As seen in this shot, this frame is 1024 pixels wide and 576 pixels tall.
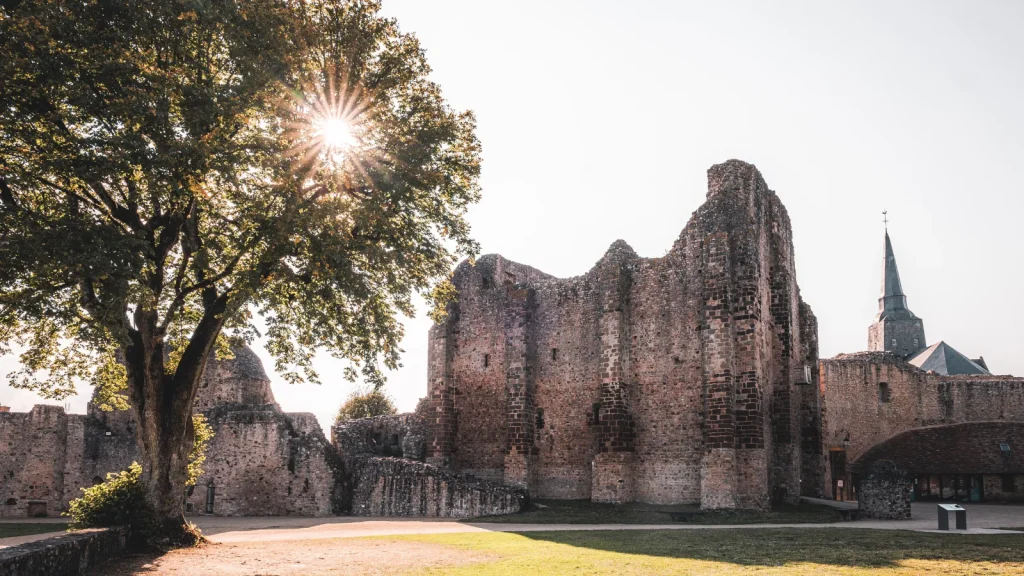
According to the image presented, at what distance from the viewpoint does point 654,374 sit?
23469 millimetres

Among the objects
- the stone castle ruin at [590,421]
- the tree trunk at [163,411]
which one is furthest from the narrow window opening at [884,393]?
the tree trunk at [163,411]

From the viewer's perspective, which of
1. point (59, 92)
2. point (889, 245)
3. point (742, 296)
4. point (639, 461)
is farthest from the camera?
point (889, 245)

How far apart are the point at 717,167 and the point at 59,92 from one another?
17.9 metres

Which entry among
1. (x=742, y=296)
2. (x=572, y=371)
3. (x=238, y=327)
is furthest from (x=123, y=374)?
(x=742, y=296)

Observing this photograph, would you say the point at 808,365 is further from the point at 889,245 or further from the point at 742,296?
the point at 889,245

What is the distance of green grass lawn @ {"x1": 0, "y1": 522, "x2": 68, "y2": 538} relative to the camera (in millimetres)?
21141

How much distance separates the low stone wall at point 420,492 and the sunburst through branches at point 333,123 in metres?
11.3

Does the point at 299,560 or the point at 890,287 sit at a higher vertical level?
the point at 890,287

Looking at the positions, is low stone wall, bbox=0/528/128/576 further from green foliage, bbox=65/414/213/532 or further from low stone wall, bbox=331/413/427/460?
low stone wall, bbox=331/413/427/460

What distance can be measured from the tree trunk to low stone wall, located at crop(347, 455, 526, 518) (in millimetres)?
9275

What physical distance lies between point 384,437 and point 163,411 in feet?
51.6

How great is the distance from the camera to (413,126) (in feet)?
51.0

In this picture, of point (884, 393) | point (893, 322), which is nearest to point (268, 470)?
point (884, 393)

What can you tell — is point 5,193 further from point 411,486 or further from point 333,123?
point 411,486
